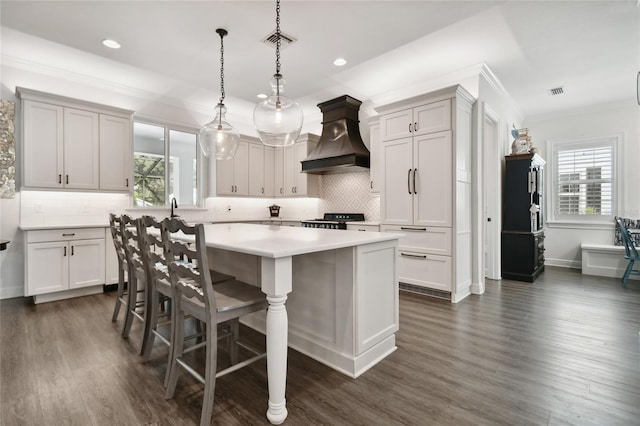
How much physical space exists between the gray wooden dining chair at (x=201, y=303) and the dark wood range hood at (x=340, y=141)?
3.25m

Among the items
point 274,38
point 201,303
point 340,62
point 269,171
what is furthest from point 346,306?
point 269,171

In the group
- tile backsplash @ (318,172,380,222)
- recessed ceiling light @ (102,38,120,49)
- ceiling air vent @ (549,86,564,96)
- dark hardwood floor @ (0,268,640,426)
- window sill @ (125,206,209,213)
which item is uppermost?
ceiling air vent @ (549,86,564,96)

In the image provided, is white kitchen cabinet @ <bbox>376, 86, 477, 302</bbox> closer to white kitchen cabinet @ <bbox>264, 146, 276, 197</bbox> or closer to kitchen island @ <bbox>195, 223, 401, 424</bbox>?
kitchen island @ <bbox>195, 223, 401, 424</bbox>

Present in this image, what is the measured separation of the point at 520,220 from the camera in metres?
4.63

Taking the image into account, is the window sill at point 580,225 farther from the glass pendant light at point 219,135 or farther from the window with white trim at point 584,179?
the glass pendant light at point 219,135

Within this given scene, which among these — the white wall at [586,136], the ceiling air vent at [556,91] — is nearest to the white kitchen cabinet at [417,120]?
the ceiling air vent at [556,91]

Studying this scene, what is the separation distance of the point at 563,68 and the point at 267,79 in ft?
13.2

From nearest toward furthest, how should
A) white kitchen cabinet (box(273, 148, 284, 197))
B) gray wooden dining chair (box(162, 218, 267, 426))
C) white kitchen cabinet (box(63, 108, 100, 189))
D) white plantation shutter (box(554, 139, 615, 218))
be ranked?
gray wooden dining chair (box(162, 218, 267, 426))
white kitchen cabinet (box(63, 108, 100, 189))
white plantation shutter (box(554, 139, 615, 218))
white kitchen cabinet (box(273, 148, 284, 197))

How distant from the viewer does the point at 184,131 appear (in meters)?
5.24

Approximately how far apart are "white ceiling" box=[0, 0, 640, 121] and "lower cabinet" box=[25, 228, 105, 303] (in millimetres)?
2196

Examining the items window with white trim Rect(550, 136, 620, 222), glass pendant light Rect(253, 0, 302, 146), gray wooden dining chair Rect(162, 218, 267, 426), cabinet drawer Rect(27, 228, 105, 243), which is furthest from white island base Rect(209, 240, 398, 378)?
window with white trim Rect(550, 136, 620, 222)

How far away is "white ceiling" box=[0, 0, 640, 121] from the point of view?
2.75 m

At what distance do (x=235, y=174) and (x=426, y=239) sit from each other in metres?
3.73

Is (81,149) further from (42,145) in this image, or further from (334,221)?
(334,221)
